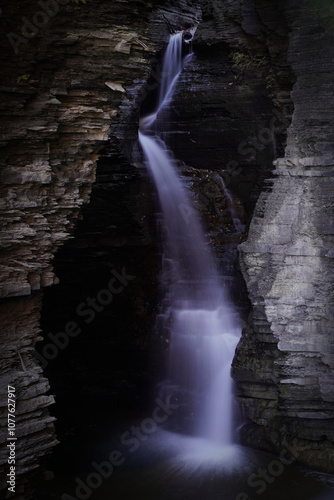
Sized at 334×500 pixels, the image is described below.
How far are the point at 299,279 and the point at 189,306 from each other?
279 centimetres

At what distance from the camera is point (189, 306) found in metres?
8.72

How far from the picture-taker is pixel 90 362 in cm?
938

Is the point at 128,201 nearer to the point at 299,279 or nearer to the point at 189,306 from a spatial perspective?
the point at 189,306

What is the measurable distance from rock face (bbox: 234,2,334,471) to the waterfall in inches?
33.9

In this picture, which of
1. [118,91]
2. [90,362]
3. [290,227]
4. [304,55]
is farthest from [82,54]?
[90,362]

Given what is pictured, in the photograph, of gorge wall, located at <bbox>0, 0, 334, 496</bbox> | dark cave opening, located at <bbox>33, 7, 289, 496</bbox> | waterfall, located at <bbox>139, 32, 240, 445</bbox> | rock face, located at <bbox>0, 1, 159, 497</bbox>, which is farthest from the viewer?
dark cave opening, located at <bbox>33, 7, 289, 496</bbox>

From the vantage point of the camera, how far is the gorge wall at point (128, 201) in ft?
18.0

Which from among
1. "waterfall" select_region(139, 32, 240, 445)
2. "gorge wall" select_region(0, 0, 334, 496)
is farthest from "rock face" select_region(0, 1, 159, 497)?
"waterfall" select_region(139, 32, 240, 445)

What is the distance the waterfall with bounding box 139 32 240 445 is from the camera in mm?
7470

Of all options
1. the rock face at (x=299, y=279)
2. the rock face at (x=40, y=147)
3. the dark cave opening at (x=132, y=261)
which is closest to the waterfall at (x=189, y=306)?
the dark cave opening at (x=132, y=261)

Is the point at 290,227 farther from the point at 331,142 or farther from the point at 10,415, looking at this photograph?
the point at 10,415

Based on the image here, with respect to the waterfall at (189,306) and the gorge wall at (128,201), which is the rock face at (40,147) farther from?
the waterfall at (189,306)

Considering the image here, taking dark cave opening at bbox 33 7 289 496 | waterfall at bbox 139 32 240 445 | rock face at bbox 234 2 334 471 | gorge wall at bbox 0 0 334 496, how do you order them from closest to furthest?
1. gorge wall at bbox 0 0 334 496
2. rock face at bbox 234 2 334 471
3. waterfall at bbox 139 32 240 445
4. dark cave opening at bbox 33 7 289 496

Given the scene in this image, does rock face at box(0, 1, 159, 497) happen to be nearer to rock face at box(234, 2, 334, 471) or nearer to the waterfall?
rock face at box(234, 2, 334, 471)
